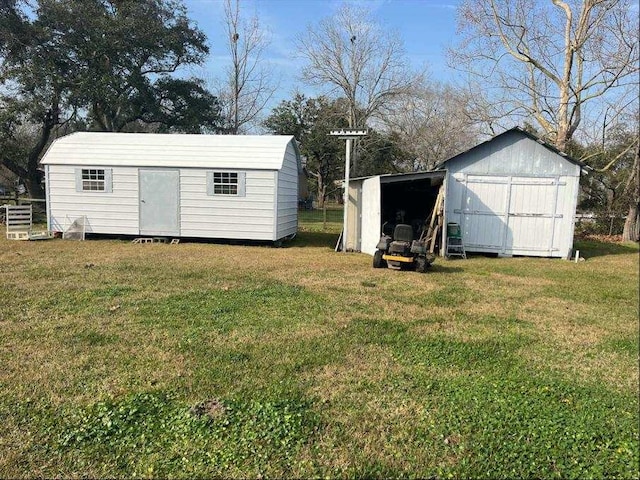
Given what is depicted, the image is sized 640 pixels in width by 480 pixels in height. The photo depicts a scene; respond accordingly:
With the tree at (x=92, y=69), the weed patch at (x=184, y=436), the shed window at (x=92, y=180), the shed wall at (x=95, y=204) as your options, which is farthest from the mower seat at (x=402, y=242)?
the tree at (x=92, y=69)

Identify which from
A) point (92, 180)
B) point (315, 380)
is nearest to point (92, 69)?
point (92, 180)

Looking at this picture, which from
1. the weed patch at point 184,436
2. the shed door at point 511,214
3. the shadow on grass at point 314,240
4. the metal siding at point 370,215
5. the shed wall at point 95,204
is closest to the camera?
the weed patch at point 184,436

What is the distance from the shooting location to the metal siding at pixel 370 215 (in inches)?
377

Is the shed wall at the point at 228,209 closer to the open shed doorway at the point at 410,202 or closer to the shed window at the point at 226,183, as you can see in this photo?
the shed window at the point at 226,183

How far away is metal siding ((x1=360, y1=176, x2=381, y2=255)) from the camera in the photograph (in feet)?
31.4

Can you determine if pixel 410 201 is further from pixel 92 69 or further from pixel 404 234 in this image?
pixel 92 69

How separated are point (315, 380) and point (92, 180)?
10.6m

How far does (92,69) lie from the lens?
1895 centimetres

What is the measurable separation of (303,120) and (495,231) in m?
A: 24.4

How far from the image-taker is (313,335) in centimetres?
421

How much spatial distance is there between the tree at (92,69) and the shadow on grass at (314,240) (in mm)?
10537

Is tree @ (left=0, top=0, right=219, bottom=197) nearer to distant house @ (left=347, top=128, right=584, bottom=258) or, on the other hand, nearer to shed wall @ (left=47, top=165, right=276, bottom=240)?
shed wall @ (left=47, top=165, right=276, bottom=240)

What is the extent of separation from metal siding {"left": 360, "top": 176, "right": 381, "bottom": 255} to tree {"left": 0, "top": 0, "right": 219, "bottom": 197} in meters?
14.0

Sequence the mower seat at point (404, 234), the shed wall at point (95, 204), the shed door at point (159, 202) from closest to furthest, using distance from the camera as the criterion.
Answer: the mower seat at point (404, 234)
the shed door at point (159, 202)
the shed wall at point (95, 204)
